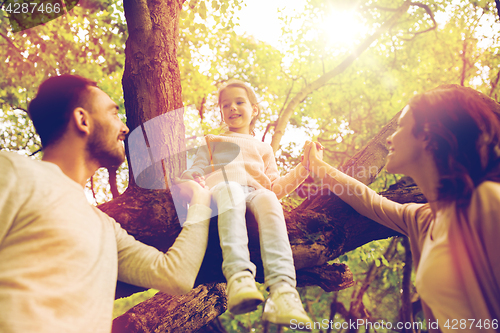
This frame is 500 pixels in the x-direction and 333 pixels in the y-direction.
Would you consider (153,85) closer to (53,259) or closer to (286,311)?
(53,259)

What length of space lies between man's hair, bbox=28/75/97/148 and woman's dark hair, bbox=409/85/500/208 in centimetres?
231

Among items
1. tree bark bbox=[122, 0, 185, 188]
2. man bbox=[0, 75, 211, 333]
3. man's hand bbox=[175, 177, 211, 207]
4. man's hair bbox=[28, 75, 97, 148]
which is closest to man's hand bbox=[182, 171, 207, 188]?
man's hand bbox=[175, 177, 211, 207]

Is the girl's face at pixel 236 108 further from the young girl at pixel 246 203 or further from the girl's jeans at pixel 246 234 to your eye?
the girl's jeans at pixel 246 234

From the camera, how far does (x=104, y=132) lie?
1874 millimetres

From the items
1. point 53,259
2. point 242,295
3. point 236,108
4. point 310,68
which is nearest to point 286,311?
point 242,295

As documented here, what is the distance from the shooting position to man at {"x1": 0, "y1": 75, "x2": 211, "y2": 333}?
1.26 meters

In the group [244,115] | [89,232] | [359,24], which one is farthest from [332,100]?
[89,232]

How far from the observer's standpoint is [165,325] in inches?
112

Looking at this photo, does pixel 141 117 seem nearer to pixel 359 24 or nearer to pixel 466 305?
pixel 466 305

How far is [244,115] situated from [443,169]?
2098mm

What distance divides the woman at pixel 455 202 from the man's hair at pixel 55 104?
2.22 meters

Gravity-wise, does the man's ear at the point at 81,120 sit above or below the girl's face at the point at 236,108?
below

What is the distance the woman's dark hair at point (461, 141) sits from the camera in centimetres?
157

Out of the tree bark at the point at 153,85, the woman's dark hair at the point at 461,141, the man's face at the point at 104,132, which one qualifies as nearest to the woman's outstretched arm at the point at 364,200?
the woman's dark hair at the point at 461,141
